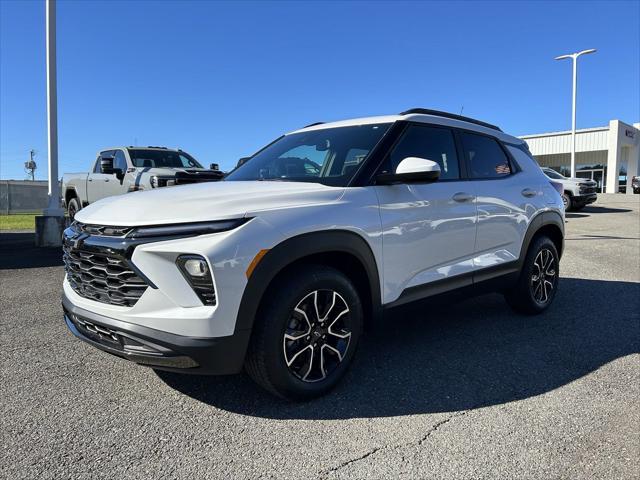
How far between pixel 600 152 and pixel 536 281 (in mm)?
40703

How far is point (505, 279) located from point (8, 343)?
4343mm

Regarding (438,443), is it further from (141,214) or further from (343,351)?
(141,214)

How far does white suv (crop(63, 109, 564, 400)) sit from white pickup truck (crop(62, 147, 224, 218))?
5.74m

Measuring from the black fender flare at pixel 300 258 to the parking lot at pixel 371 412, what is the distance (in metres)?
0.45

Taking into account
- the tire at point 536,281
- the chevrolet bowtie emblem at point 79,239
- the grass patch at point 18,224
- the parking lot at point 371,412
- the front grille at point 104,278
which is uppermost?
the chevrolet bowtie emblem at point 79,239

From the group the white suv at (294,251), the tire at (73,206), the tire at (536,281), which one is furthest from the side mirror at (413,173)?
the tire at (73,206)

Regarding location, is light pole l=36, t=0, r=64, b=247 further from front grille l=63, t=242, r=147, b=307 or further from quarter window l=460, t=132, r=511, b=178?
quarter window l=460, t=132, r=511, b=178

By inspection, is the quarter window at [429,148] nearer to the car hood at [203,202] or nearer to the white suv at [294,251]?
the white suv at [294,251]

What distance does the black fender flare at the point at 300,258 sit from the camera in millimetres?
2598

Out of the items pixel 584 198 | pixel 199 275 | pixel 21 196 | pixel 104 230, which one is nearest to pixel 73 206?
pixel 104 230

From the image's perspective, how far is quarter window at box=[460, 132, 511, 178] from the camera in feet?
14.1

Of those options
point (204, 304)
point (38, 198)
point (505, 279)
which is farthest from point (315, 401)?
point (38, 198)

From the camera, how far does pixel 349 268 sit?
3266mm

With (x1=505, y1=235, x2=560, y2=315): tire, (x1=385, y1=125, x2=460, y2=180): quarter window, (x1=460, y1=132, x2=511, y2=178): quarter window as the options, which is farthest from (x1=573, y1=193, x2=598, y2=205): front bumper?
(x1=385, y1=125, x2=460, y2=180): quarter window
